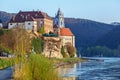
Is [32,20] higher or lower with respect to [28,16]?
lower

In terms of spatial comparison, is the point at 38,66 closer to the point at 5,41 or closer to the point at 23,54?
the point at 23,54

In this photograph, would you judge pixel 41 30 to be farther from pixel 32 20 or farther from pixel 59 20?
pixel 59 20

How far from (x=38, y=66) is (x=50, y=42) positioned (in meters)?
66.3

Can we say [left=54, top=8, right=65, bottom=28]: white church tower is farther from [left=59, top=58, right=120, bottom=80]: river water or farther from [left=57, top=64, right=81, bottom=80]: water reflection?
[left=57, top=64, right=81, bottom=80]: water reflection

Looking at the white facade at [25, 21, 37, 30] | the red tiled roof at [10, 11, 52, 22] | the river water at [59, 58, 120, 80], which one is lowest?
the river water at [59, 58, 120, 80]

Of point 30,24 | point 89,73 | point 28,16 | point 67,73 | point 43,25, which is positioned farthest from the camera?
point 43,25

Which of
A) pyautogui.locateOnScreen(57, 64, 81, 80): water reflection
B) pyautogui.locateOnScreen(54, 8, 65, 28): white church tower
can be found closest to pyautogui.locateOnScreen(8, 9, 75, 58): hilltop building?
pyautogui.locateOnScreen(54, 8, 65, 28): white church tower

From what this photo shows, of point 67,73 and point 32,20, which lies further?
point 32,20

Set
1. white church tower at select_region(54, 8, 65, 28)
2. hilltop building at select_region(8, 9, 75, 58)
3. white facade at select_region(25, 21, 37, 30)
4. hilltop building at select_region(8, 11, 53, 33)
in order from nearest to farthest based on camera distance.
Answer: hilltop building at select_region(8, 9, 75, 58)
white facade at select_region(25, 21, 37, 30)
hilltop building at select_region(8, 11, 53, 33)
white church tower at select_region(54, 8, 65, 28)

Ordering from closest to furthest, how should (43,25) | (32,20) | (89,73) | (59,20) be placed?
(89,73) < (32,20) < (43,25) < (59,20)

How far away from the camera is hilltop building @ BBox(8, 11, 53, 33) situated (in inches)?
3413

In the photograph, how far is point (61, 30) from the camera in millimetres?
107812

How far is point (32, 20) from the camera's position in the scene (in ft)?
286

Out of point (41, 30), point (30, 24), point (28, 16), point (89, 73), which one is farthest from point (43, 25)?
point (89, 73)
